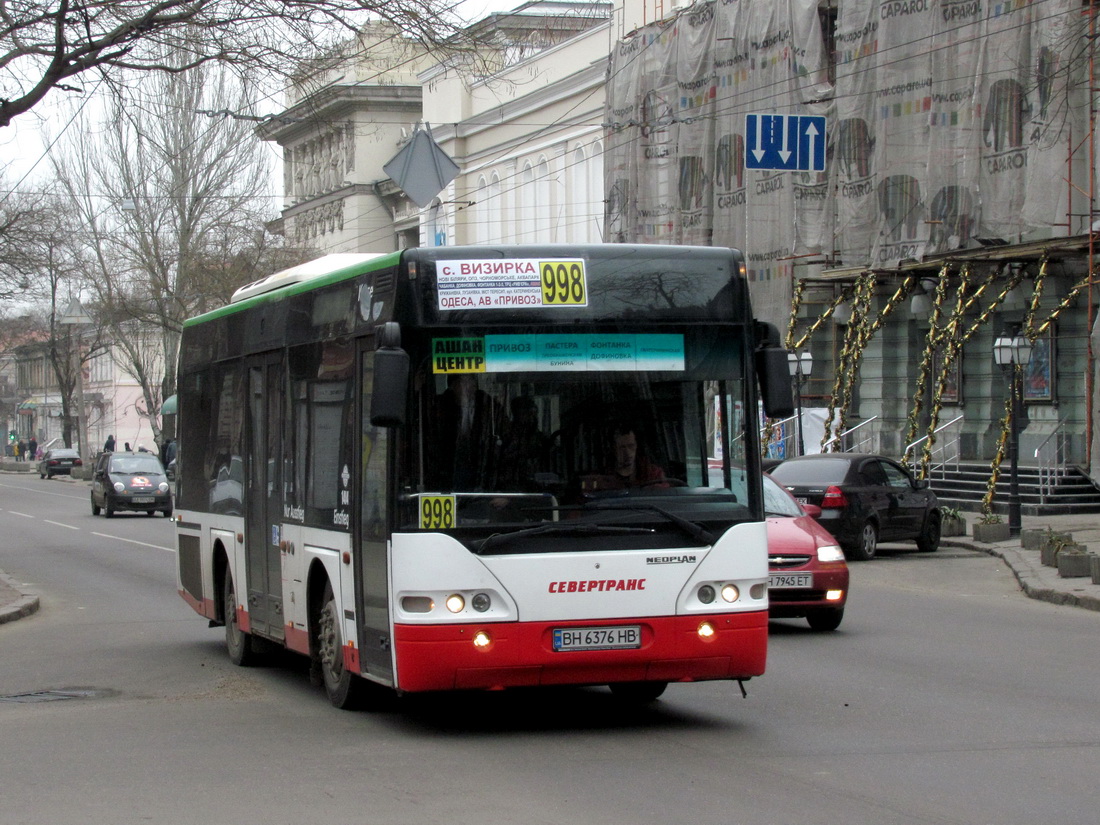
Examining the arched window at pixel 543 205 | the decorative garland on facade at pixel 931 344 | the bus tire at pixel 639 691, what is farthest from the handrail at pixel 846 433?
the bus tire at pixel 639 691

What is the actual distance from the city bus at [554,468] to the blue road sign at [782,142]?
15.6m

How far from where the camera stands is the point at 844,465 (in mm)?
22438

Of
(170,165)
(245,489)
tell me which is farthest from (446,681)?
(170,165)

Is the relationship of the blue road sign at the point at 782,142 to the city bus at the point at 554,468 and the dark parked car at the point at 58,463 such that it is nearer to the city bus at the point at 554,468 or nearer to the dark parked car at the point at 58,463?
the city bus at the point at 554,468

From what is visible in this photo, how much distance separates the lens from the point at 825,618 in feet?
46.1

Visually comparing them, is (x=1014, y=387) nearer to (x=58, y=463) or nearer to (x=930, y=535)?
(x=930, y=535)

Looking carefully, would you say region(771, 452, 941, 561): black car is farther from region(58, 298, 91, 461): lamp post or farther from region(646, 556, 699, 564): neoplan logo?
region(58, 298, 91, 461): lamp post

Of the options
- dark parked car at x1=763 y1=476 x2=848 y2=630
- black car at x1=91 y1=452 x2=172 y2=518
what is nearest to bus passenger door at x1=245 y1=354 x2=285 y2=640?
dark parked car at x1=763 y1=476 x2=848 y2=630

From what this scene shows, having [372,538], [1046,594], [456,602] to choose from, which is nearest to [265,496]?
[372,538]

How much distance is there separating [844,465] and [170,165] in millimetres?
37394

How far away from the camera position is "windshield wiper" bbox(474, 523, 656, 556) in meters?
8.31

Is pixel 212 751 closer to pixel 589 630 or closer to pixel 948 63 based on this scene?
pixel 589 630

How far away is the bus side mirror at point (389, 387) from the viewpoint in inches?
313

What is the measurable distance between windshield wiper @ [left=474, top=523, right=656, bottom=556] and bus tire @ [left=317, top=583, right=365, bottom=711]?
1513 millimetres
